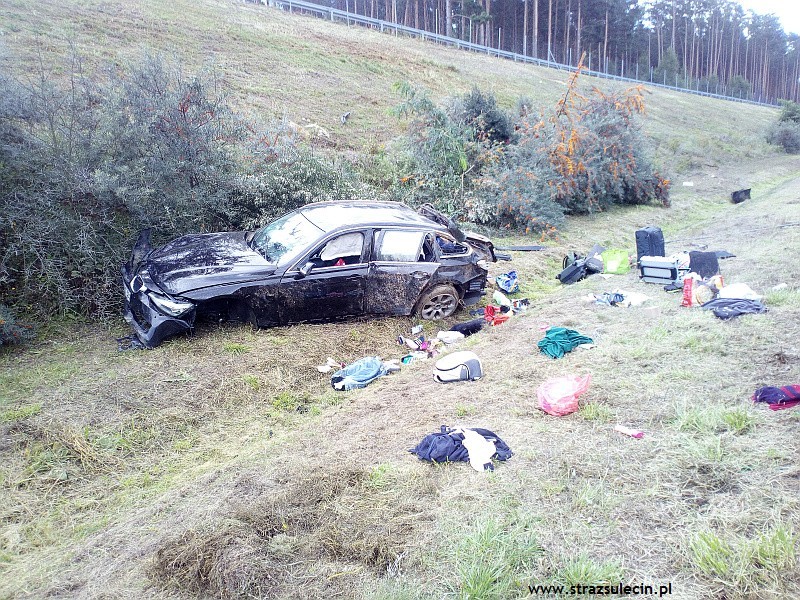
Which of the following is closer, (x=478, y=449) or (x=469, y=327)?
(x=478, y=449)

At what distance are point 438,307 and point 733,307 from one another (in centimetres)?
371

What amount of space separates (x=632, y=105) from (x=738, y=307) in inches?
470

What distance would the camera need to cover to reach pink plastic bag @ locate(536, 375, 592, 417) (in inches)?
187

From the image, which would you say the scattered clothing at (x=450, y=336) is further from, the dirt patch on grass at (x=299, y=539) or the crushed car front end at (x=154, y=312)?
the dirt patch on grass at (x=299, y=539)

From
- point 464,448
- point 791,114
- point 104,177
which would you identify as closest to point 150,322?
point 104,177

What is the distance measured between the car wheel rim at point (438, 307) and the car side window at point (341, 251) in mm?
1293

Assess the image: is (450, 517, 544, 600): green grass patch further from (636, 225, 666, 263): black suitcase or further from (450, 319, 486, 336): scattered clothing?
(636, 225, 666, 263): black suitcase

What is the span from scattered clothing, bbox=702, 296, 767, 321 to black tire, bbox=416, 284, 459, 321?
3289 mm

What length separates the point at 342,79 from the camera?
21094mm

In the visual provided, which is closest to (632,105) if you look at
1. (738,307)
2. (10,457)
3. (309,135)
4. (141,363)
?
(309,135)

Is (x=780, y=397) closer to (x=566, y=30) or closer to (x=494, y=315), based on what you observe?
(x=494, y=315)

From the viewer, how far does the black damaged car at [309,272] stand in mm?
6352

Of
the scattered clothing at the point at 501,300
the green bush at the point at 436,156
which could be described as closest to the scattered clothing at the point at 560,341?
the scattered clothing at the point at 501,300

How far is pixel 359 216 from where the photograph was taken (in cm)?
758
